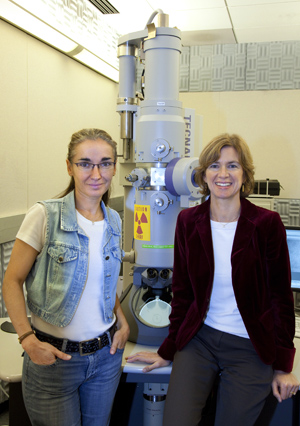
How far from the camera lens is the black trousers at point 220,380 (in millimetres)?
1201

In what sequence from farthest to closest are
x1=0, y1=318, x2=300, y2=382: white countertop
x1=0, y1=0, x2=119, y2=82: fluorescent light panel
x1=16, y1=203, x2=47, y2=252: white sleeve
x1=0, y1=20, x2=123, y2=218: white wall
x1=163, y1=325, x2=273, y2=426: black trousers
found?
x1=0, y1=20, x2=123, y2=218: white wall
x1=0, y1=0, x2=119, y2=82: fluorescent light panel
x1=0, y1=318, x2=300, y2=382: white countertop
x1=163, y1=325, x2=273, y2=426: black trousers
x1=16, y1=203, x2=47, y2=252: white sleeve

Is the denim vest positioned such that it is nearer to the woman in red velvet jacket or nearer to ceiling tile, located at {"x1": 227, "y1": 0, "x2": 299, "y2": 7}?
the woman in red velvet jacket

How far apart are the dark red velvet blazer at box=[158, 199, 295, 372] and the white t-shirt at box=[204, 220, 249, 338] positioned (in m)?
0.02

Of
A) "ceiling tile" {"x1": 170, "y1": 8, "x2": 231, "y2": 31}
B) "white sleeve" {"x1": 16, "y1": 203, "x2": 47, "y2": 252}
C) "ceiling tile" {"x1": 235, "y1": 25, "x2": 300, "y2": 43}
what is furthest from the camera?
"ceiling tile" {"x1": 235, "y1": 25, "x2": 300, "y2": 43}

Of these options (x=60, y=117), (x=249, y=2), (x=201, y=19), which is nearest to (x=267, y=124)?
(x=201, y=19)

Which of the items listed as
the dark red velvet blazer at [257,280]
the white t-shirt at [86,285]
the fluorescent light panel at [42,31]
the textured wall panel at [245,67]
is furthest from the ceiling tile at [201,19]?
the white t-shirt at [86,285]

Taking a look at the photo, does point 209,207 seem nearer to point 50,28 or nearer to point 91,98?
point 50,28

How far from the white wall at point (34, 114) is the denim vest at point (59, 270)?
144cm

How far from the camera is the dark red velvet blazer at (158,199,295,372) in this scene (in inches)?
48.6

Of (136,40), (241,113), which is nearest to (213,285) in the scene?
(136,40)

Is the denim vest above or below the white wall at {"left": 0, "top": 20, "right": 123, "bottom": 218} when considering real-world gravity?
below

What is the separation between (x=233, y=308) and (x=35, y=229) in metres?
0.65

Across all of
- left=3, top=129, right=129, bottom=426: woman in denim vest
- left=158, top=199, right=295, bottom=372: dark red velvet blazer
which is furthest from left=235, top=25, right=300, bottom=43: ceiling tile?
left=3, top=129, right=129, bottom=426: woman in denim vest

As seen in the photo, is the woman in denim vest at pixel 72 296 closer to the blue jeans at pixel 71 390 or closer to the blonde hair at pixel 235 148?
the blue jeans at pixel 71 390
